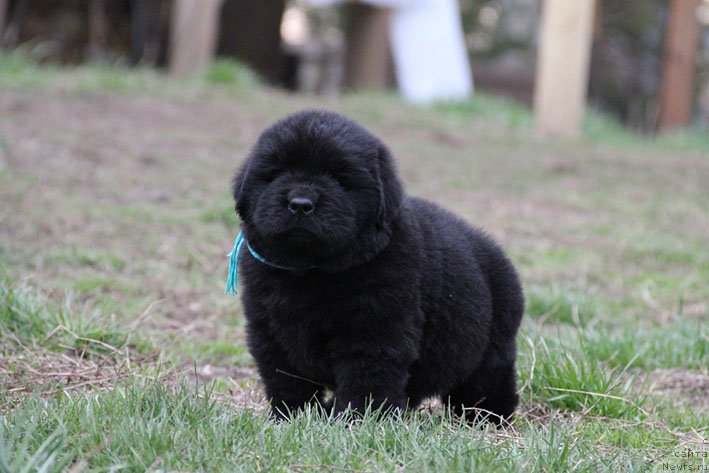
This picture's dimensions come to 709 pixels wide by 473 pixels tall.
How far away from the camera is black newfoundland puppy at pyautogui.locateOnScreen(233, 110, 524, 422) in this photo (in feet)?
10.7

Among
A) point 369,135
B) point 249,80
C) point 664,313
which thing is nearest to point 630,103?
point 249,80

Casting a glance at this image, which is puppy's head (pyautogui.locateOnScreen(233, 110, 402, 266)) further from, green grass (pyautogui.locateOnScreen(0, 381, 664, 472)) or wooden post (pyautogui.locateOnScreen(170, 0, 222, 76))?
wooden post (pyautogui.locateOnScreen(170, 0, 222, 76))

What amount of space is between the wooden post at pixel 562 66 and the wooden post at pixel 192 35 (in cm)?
410

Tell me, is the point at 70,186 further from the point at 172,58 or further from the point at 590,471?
the point at 590,471

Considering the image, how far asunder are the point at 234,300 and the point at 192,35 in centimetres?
693

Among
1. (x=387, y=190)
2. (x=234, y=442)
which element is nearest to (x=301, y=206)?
(x=387, y=190)

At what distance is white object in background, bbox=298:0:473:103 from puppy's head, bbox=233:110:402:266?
394 inches

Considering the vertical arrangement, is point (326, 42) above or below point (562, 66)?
below

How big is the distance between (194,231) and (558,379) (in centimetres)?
344

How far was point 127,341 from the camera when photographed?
13.9 feet

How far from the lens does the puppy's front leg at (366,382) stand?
3273 mm

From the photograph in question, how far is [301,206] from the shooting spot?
10.4 ft

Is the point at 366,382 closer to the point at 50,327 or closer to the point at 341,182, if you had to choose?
the point at 341,182

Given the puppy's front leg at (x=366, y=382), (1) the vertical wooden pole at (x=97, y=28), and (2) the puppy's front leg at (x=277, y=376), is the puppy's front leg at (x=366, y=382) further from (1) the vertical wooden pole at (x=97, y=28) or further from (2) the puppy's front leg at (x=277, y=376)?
(1) the vertical wooden pole at (x=97, y=28)
